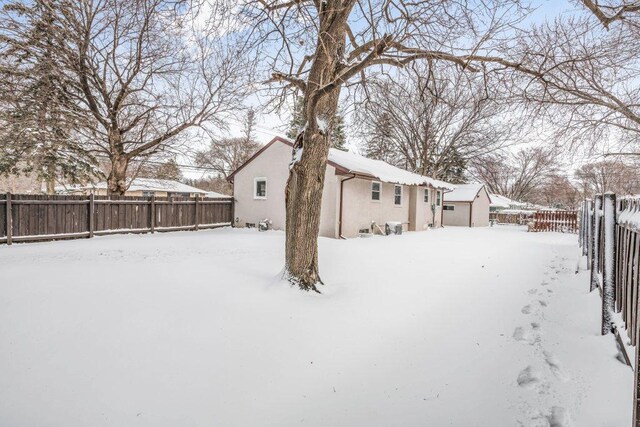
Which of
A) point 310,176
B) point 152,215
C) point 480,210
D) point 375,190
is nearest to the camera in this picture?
point 310,176

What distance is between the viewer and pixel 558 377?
2.87m

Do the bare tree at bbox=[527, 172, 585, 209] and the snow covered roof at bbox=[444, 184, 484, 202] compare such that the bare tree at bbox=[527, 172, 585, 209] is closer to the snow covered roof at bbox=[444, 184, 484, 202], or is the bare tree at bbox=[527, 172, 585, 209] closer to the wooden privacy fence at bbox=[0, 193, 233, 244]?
the snow covered roof at bbox=[444, 184, 484, 202]

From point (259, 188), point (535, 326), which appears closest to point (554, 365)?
point (535, 326)

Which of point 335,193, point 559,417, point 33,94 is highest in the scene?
point 33,94

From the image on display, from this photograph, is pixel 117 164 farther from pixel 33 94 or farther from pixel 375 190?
pixel 375 190

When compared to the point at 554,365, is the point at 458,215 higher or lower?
higher

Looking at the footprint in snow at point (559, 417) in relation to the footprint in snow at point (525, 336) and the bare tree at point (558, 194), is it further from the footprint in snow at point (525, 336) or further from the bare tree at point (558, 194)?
the bare tree at point (558, 194)

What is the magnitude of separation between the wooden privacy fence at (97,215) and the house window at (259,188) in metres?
1.71

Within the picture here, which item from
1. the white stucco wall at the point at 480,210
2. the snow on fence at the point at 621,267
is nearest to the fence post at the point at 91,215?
the snow on fence at the point at 621,267

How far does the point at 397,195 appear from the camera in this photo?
56.6 feet

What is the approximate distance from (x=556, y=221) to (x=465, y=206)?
21.3 feet

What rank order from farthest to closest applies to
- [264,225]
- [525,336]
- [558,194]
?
[558,194] → [264,225] → [525,336]

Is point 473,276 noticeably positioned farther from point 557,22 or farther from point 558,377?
point 557,22

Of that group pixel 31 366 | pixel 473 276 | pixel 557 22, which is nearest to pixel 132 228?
pixel 31 366
